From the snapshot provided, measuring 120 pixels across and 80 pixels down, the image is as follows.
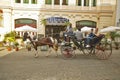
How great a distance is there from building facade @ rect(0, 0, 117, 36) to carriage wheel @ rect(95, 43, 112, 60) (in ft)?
62.6

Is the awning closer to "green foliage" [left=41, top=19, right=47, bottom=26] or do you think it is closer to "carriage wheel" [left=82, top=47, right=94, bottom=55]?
"green foliage" [left=41, top=19, right=47, bottom=26]

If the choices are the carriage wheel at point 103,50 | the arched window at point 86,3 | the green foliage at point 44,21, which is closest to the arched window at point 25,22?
the green foliage at point 44,21

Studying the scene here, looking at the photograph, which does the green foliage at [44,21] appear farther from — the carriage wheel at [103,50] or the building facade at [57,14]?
the carriage wheel at [103,50]

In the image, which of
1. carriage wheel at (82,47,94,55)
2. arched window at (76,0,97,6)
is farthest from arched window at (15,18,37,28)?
carriage wheel at (82,47,94,55)

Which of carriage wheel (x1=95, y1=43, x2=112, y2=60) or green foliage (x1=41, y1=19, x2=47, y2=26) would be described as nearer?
carriage wheel (x1=95, y1=43, x2=112, y2=60)

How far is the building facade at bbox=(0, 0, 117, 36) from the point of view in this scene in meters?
34.4

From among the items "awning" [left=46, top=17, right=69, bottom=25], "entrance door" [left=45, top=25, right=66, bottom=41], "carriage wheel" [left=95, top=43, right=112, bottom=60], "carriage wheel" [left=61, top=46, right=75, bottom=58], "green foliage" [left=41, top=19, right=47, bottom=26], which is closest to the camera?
"carriage wheel" [left=95, top=43, right=112, bottom=60]

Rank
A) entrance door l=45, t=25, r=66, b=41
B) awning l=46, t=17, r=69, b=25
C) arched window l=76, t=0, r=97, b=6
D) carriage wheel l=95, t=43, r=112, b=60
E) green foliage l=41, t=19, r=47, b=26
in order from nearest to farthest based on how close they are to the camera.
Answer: carriage wheel l=95, t=43, r=112, b=60
green foliage l=41, t=19, r=47, b=26
awning l=46, t=17, r=69, b=25
entrance door l=45, t=25, r=66, b=41
arched window l=76, t=0, r=97, b=6

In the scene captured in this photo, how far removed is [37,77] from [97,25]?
2775 cm

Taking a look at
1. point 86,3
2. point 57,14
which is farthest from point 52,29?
point 86,3

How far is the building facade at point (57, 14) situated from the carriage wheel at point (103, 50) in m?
19.1

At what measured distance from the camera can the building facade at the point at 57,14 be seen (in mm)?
34406

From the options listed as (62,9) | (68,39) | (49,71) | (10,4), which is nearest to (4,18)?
(10,4)

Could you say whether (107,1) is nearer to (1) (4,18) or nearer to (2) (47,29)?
(2) (47,29)
